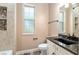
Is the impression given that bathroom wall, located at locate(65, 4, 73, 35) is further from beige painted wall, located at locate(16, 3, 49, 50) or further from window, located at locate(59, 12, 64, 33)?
beige painted wall, located at locate(16, 3, 49, 50)

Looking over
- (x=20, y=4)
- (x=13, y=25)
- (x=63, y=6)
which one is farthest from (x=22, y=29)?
(x=63, y=6)

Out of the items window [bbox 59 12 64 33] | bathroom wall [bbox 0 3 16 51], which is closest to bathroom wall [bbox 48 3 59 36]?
window [bbox 59 12 64 33]

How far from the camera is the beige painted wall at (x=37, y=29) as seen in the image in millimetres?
1949

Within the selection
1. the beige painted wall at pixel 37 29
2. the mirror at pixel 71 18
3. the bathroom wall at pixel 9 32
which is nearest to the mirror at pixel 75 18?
the mirror at pixel 71 18

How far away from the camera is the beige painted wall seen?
6.39 feet

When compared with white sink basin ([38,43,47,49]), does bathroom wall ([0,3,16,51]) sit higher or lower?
higher

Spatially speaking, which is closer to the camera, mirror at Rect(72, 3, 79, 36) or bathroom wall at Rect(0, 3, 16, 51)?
mirror at Rect(72, 3, 79, 36)

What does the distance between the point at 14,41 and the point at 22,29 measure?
11.5 inches

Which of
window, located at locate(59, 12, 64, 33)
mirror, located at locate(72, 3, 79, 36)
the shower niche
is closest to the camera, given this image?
mirror, located at locate(72, 3, 79, 36)

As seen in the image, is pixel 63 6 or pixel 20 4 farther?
pixel 63 6

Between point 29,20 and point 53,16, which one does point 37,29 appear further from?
point 53,16

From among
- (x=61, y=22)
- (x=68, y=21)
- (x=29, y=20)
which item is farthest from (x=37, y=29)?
(x=68, y=21)

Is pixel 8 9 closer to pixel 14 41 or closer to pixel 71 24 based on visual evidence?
pixel 14 41

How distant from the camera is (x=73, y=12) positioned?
6.91 ft
